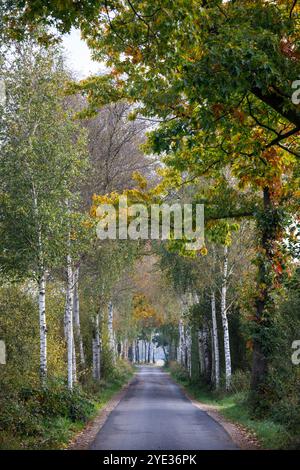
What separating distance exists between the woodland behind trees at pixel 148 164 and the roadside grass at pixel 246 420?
7.1 inches

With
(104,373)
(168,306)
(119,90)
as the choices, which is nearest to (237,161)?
(119,90)

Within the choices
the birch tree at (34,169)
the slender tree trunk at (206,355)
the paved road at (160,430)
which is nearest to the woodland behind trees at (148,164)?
the birch tree at (34,169)

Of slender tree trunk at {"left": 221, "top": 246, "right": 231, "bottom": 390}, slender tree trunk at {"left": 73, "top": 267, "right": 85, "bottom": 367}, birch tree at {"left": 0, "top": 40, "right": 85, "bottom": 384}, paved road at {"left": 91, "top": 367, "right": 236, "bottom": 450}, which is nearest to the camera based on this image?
paved road at {"left": 91, "top": 367, "right": 236, "bottom": 450}

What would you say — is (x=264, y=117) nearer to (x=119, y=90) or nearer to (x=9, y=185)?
(x=119, y=90)

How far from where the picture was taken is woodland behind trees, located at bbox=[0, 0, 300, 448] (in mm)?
9977

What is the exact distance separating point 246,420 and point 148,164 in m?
13.7

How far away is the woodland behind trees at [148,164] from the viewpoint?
9977mm

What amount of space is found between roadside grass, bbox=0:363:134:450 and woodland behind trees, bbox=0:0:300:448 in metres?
0.06

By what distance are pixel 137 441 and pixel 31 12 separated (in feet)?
32.2

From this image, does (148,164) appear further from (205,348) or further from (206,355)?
(206,355)

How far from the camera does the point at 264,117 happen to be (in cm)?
1312

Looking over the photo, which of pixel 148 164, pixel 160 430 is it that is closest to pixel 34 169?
pixel 160 430

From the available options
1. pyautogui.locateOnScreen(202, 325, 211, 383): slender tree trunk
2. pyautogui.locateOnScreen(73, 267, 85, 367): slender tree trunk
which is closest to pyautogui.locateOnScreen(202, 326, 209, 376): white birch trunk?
pyautogui.locateOnScreen(202, 325, 211, 383): slender tree trunk

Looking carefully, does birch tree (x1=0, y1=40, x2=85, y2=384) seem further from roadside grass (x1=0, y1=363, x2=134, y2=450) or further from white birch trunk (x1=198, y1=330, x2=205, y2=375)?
white birch trunk (x1=198, y1=330, x2=205, y2=375)
